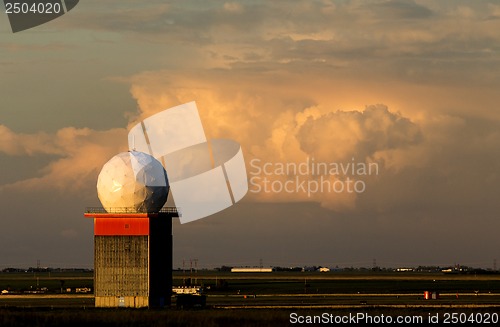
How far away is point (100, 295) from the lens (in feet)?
306

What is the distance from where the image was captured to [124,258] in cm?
9275

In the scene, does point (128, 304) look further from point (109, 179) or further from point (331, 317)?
point (331, 317)

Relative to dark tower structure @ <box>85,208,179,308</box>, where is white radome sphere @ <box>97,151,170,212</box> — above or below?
above

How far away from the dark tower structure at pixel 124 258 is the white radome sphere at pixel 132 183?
0.97 meters

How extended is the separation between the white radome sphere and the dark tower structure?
3.17 ft

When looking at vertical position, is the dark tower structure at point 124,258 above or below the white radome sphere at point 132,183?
below

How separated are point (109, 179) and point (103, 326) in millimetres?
26302

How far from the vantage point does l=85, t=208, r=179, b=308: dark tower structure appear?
9250cm

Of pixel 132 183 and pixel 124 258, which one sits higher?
pixel 132 183

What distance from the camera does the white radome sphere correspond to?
3600 inches

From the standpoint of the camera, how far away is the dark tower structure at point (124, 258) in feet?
303

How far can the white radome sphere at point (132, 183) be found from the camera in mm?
91438

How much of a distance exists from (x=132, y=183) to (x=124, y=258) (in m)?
7.21

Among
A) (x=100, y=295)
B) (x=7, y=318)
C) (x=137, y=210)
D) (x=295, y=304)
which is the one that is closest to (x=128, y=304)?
(x=100, y=295)
